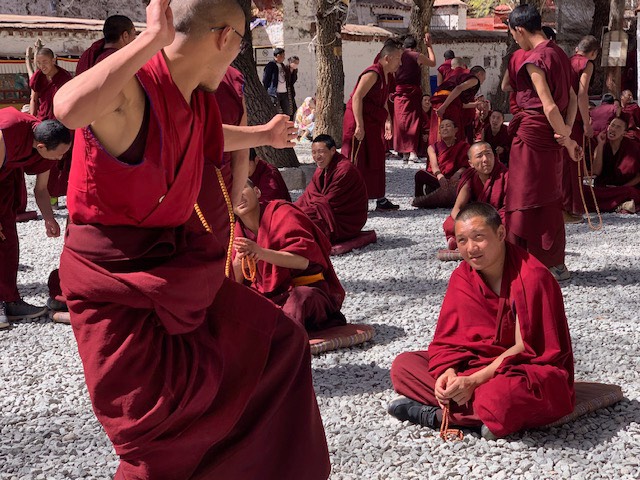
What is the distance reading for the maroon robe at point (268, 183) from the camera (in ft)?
18.6

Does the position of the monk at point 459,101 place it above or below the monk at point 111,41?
below

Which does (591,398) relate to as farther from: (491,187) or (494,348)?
(491,187)

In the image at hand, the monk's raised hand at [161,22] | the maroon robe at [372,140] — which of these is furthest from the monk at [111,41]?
the maroon robe at [372,140]

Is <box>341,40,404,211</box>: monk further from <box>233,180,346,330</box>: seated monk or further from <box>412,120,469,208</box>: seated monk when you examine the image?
<box>233,180,346,330</box>: seated monk

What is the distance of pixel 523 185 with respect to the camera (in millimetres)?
5070

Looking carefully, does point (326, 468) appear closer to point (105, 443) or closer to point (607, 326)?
point (105, 443)

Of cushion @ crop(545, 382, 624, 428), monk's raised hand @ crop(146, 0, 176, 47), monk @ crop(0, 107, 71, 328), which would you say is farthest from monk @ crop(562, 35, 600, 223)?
monk's raised hand @ crop(146, 0, 176, 47)

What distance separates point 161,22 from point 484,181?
4.03 metres

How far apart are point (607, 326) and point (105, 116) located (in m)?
3.30

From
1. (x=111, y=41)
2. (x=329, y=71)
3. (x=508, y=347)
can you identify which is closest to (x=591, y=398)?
(x=508, y=347)

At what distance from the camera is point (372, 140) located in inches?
309

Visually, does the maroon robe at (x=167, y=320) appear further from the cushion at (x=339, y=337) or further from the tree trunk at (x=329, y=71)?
the tree trunk at (x=329, y=71)

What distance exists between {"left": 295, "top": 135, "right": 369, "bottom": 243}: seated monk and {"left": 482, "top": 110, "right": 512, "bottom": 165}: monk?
6.99 ft

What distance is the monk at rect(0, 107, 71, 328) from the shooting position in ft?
14.2
